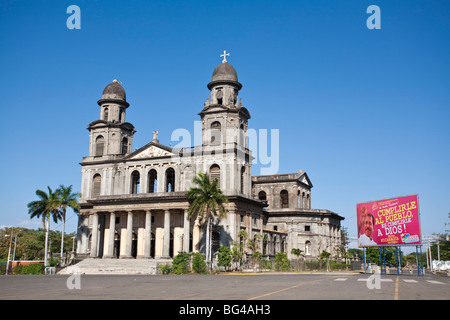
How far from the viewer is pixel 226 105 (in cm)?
5816

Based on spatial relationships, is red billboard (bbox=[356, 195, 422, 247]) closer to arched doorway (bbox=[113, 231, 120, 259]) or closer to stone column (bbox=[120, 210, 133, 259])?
stone column (bbox=[120, 210, 133, 259])

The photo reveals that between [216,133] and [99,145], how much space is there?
61.5ft

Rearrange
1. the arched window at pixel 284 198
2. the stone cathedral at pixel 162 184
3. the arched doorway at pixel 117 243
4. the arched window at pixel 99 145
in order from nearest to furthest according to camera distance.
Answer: the stone cathedral at pixel 162 184 → the arched doorway at pixel 117 243 → the arched window at pixel 99 145 → the arched window at pixel 284 198

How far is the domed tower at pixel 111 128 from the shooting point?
63781 mm

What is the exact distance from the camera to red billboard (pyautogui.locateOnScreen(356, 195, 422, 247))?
36781 millimetres

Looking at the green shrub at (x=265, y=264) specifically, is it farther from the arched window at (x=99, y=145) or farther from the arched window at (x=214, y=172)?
the arched window at (x=99, y=145)

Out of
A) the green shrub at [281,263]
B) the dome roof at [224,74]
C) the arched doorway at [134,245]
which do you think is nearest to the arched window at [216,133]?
the dome roof at [224,74]

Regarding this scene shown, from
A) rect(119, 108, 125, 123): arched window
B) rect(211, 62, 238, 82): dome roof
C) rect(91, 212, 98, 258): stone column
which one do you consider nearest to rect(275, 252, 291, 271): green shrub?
rect(91, 212, 98, 258): stone column

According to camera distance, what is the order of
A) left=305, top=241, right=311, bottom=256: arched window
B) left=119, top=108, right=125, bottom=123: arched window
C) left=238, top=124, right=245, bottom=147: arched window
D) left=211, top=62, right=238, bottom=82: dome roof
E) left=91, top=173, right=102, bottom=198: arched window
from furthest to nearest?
left=305, top=241, right=311, bottom=256: arched window < left=119, top=108, right=125, bottom=123: arched window < left=91, top=173, right=102, bottom=198: arched window < left=211, top=62, right=238, bottom=82: dome roof < left=238, top=124, right=245, bottom=147: arched window

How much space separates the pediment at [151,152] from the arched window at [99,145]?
214 inches

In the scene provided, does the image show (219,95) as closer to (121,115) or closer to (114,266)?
(121,115)

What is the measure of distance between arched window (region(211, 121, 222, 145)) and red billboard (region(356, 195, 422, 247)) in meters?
21.2
